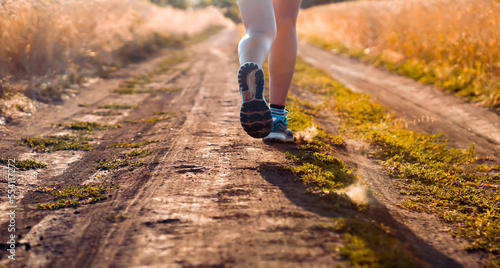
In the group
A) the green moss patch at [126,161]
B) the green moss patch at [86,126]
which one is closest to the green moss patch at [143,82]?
the green moss patch at [86,126]

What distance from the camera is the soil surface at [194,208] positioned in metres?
1.40

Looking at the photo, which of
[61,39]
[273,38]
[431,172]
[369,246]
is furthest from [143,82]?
[369,246]

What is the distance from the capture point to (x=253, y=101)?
6.84ft

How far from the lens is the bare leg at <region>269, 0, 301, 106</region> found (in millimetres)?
2555

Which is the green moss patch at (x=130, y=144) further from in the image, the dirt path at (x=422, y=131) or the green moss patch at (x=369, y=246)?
the green moss patch at (x=369, y=246)

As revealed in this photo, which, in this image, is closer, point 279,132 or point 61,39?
point 279,132

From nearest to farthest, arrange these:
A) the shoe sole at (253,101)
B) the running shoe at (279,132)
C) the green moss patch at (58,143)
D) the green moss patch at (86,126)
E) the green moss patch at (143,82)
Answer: the shoe sole at (253,101)
the running shoe at (279,132)
the green moss patch at (58,143)
the green moss patch at (86,126)
the green moss patch at (143,82)

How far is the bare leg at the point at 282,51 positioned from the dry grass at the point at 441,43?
3084 mm

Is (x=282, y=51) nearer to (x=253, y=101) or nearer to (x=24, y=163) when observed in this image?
(x=253, y=101)

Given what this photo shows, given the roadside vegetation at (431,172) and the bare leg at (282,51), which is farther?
the bare leg at (282,51)

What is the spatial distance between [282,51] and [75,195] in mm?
1483

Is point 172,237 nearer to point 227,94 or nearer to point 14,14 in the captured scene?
point 227,94

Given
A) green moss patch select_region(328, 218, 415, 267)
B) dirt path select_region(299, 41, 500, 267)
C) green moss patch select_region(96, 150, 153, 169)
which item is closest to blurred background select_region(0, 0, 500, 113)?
dirt path select_region(299, 41, 500, 267)

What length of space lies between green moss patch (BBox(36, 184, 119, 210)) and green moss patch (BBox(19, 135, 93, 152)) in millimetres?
778
